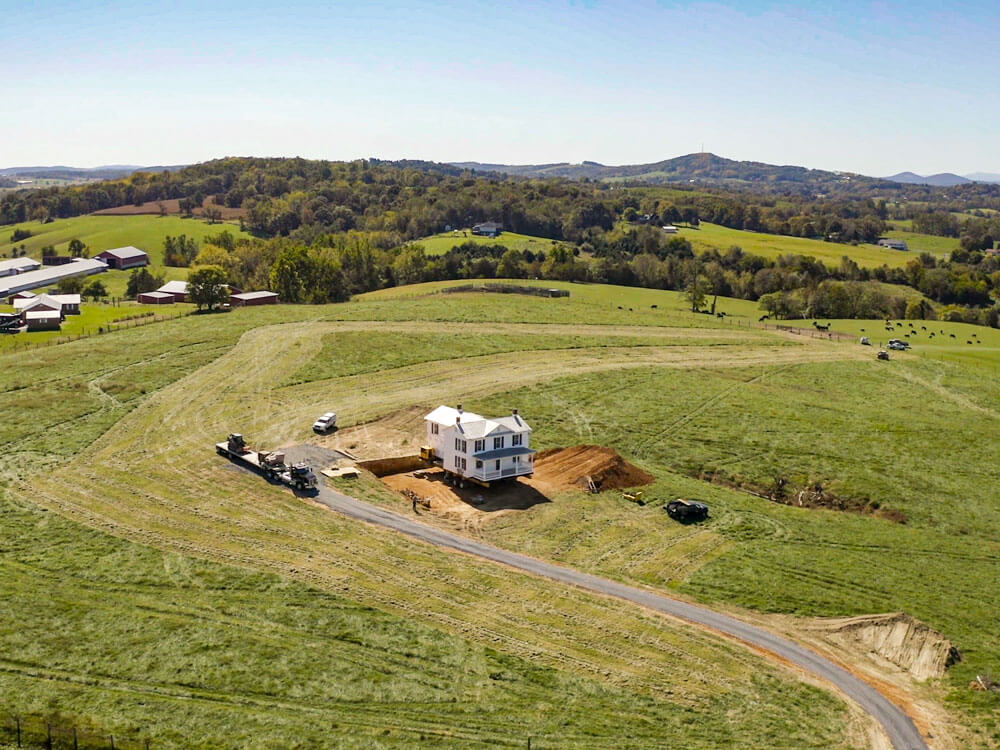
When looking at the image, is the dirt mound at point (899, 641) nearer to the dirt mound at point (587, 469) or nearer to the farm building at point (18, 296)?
the dirt mound at point (587, 469)

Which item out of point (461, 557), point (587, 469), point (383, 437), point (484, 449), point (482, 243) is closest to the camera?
point (461, 557)

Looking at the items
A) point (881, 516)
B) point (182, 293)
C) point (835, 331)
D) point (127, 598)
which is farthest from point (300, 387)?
point (835, 331)

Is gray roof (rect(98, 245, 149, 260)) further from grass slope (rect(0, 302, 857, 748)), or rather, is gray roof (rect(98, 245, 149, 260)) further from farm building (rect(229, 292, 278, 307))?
grass slope (rect(0, 302, 857, 748))

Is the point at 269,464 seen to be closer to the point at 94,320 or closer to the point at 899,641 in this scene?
the point at 899,641

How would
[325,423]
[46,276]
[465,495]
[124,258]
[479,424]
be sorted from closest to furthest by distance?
[465,495] < [479,424] < [325,423] < [46,276] < [124,258]

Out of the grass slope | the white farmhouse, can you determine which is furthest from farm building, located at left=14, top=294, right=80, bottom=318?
the white farmhouse

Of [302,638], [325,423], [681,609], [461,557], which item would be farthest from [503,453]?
[302,638]

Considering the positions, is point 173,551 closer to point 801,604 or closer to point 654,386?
point 801,604
